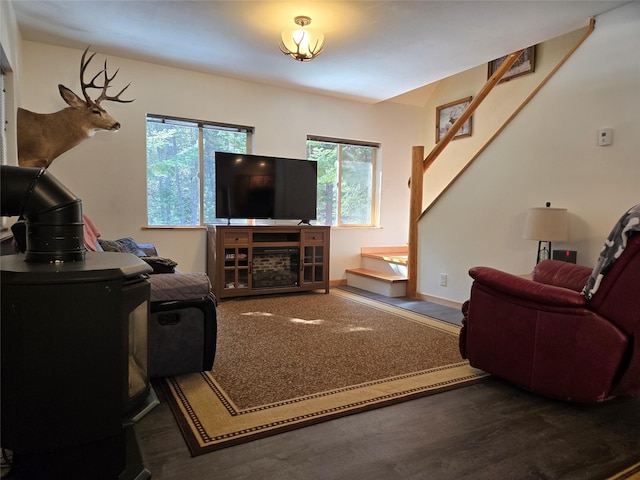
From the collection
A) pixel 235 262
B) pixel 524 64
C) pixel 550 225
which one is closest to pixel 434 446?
pixel 550 225

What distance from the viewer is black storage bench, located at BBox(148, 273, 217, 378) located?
2.09 m

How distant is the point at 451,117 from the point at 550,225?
9.56ft

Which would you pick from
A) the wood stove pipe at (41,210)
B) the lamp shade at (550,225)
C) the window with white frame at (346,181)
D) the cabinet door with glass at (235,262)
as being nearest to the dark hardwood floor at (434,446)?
the wood stove pipe at (41,210)

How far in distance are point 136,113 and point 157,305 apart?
109 inches

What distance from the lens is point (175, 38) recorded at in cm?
342

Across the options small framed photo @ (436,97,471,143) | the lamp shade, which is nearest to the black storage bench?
the lamp shade

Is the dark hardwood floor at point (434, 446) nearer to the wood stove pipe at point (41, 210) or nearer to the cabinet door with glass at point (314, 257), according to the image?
the wood stove pipe at point (41, 210)

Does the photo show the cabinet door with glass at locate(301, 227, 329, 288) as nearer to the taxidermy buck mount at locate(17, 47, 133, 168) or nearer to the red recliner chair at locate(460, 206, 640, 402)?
the taxidermy buck mount at locate(17, 47, 133, 168)

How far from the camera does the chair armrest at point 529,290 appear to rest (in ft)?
6.14

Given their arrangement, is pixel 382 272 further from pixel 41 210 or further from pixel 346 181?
pixel 41 210

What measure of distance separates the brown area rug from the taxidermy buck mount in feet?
6.47

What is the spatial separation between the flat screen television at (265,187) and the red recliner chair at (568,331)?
282 cm

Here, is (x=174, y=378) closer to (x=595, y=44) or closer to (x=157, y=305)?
(x=157, y=305)

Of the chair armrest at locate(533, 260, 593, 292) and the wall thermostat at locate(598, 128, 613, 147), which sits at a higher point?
the wall thermostat at locate(598, 128, 613, 147)
